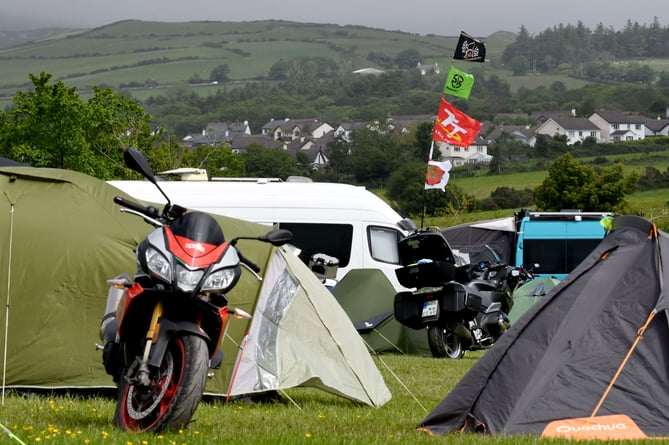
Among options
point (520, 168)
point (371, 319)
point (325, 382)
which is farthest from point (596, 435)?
point (520, 168)

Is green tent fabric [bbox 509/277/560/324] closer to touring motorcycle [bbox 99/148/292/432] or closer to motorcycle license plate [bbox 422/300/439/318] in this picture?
motorcycle license plate [bbox 422/300/439/318]

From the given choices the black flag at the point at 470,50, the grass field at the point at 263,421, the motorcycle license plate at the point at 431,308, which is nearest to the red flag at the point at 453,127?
the black flag at the point at 470,50

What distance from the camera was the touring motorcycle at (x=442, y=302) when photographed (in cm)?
1443

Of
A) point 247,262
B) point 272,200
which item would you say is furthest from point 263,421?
point 272,200

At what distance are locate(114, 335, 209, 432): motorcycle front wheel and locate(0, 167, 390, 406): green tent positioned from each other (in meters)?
2.59

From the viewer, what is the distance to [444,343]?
48.2ft

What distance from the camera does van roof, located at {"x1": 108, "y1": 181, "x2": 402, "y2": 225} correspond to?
19.7 metres

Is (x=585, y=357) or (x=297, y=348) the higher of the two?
(x=585, y=357)

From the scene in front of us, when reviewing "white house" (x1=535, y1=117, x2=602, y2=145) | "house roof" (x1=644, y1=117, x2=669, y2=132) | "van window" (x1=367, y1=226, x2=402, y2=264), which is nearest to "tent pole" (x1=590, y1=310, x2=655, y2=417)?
"van window" (x1=367, y1=226, x2=402, y2=264)

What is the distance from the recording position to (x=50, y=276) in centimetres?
924

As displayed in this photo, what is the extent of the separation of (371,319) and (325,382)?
620cm

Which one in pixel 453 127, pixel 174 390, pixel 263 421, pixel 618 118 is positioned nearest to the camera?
pixel 174 390

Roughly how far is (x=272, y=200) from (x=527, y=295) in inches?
180

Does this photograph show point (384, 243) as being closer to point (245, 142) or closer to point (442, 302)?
point (442, 302)
